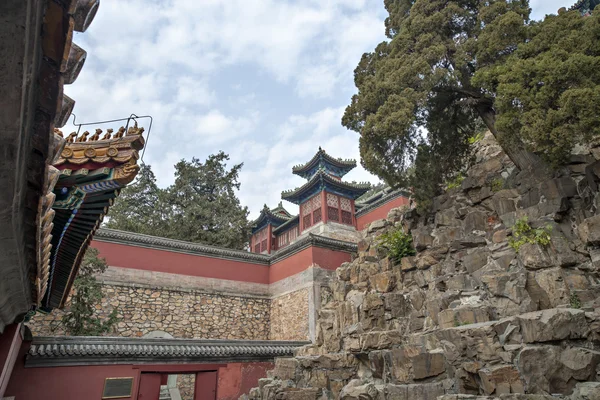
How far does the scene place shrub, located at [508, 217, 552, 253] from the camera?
7.34m

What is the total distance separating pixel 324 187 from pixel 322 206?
1.13 meters

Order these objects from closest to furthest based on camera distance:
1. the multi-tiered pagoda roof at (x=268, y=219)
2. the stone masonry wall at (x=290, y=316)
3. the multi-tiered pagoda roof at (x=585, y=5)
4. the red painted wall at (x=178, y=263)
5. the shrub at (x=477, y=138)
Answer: the shrub at (x=477, y=138)
the red painted wall at (x=178, y=263)
the stone masonry wall at (x=290, y=316)
the multi-tiered pagoda roof at (x=585, y=5)
the multi-tiered pagoda roof at (x=268, y=219)

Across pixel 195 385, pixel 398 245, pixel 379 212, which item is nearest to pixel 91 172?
pixel 195 385

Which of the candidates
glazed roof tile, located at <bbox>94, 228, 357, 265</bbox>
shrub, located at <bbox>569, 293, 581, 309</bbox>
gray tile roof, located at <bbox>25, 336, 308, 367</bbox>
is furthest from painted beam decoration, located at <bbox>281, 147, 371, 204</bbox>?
shrub, located at <bbox>569, 293, 581, 309</bbox>

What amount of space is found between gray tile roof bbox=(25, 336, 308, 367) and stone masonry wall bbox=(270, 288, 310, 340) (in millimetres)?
3686

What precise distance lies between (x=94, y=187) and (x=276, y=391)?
7525 millimetres

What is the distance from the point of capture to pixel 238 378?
10.2 meters

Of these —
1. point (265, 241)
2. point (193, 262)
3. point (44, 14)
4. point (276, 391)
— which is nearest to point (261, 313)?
point (193, 262)

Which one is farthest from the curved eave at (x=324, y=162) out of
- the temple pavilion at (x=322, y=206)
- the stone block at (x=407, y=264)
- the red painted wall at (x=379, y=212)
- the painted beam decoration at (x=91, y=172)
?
the painted beam decoration at (x=91, y=172)

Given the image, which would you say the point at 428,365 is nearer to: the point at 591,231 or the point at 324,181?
the point at 591,231

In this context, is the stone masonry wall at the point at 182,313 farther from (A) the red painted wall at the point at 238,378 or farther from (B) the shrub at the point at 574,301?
(B) the shrub at the point at 574,301

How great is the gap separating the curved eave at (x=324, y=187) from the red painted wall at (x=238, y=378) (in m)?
12.4

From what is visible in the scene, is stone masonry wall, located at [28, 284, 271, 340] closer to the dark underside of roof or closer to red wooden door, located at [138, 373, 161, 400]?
red wooden door, located at [138, 373, 161, 400]

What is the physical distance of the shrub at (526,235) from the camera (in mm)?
7340
